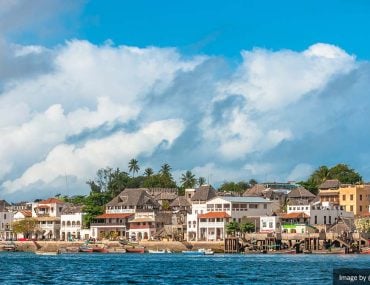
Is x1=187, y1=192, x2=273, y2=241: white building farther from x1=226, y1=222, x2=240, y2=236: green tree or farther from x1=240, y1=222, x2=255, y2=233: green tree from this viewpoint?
x1=240, y1=222, x2=255, y2=233: green tree

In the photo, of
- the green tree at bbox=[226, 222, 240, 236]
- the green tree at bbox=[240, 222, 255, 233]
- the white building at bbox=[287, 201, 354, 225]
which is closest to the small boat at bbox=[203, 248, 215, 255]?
the green tree at bbox=[226, 222, 240, 236]

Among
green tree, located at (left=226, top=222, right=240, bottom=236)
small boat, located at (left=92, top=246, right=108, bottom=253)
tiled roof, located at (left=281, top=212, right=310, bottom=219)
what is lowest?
small boat, located at (left=92, top=246, right=108, bottom=253)

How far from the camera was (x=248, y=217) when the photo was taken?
19850cm

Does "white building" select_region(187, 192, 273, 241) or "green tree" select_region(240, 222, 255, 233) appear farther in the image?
"white building" select_region(187, 192, 273, 241)

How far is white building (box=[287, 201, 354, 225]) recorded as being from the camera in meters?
192

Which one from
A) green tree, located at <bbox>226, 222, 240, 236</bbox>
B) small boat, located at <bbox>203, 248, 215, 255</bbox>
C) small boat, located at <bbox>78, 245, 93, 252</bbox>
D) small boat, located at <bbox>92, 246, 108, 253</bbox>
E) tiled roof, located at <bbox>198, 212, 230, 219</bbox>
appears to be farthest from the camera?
tiled roof, located at <bbox>198, 212, 230, 219</bbox>

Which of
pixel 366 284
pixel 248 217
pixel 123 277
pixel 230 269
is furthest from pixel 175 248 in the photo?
pixel 366 284

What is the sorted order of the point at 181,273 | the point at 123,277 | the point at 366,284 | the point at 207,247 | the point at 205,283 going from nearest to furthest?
the point at 366,284 < the point at 205,283 < the point at 123,277 < the point at 181,273 < the point at 207,247

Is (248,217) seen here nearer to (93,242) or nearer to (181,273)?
(93,242)

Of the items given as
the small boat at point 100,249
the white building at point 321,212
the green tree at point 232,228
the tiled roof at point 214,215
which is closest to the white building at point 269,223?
the green tree at point 232,228

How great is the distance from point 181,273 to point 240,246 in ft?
250

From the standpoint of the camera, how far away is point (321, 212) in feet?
634

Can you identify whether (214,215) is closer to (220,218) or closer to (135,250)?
(220,218)

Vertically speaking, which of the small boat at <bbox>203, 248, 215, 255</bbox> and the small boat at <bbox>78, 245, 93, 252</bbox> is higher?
the small boat at <bbox>78, 245, 93, 252</bbox>
